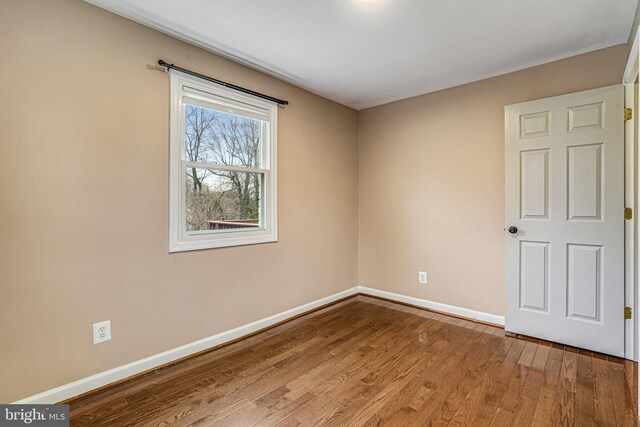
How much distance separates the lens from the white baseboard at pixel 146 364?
1.78 metres

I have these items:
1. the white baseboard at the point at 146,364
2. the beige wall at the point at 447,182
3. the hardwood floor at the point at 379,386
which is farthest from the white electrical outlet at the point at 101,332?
the beige wall at the point at 447,182

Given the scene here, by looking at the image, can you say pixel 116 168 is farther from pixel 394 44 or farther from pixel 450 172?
pixel 450 172

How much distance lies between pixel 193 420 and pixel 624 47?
393 cm

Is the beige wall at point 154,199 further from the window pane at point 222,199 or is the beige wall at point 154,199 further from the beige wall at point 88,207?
the window pane at point 222,199

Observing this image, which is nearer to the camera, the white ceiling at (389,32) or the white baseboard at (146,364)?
the white baseboard at (146,364)

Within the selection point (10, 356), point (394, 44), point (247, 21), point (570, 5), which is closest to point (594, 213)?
point (570, 5)

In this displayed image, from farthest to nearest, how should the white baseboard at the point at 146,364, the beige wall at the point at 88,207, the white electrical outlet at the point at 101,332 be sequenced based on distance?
the white electrical outlet at the point at 101,332 → the white baseboard at the point at 146,364 → the beige wall at the point at 88,207

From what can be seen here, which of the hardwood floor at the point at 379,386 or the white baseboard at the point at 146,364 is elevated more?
the white baseboard at the point at 146,364

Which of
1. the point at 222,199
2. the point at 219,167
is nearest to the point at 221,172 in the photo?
the point at 219,167

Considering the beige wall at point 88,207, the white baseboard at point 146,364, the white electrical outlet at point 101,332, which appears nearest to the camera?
the beige wall at point 88,207

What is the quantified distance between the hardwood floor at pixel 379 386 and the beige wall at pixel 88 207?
348mm

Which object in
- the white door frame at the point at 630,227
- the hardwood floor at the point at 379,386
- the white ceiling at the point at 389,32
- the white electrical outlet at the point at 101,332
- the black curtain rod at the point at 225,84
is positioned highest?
the white ceiling at the point at 389,32

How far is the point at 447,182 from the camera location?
3.25m

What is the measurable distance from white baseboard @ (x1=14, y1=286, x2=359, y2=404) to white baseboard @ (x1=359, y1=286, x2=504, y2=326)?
1.16 meters
